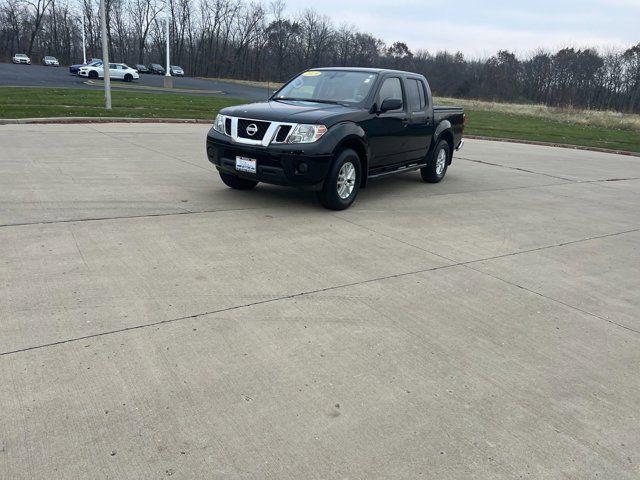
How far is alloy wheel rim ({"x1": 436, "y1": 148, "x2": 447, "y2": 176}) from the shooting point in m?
10.2

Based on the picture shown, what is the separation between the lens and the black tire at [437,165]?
32.7 feet

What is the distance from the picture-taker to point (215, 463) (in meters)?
2.51

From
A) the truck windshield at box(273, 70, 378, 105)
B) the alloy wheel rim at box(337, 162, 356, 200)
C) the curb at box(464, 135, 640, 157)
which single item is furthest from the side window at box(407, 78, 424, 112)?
the curb at box(464, 135, 640, 157)

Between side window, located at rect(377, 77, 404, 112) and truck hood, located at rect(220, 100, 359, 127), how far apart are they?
77cm

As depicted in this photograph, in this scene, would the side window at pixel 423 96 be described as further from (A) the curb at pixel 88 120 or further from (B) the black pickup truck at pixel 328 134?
(A) the curb at pixel 88 120

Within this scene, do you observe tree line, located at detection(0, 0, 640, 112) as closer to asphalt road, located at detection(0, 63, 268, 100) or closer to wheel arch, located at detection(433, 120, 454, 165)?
asphalt road, located at detection(0, 63, 268, 100)

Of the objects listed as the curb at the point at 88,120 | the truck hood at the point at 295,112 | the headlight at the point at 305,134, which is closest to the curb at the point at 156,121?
the curb at the point at 88,120

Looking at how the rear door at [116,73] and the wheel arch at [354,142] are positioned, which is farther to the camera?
the rear door at [116,73]

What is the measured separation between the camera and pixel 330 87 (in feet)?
26.6

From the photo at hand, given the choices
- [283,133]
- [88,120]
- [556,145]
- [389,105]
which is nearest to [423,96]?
[389,105]

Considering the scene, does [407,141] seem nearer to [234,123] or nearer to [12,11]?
[234,123]

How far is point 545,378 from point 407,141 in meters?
5.82

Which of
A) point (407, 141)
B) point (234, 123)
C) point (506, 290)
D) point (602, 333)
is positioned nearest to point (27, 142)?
point (234, 123)

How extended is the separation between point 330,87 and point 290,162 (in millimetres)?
1990
